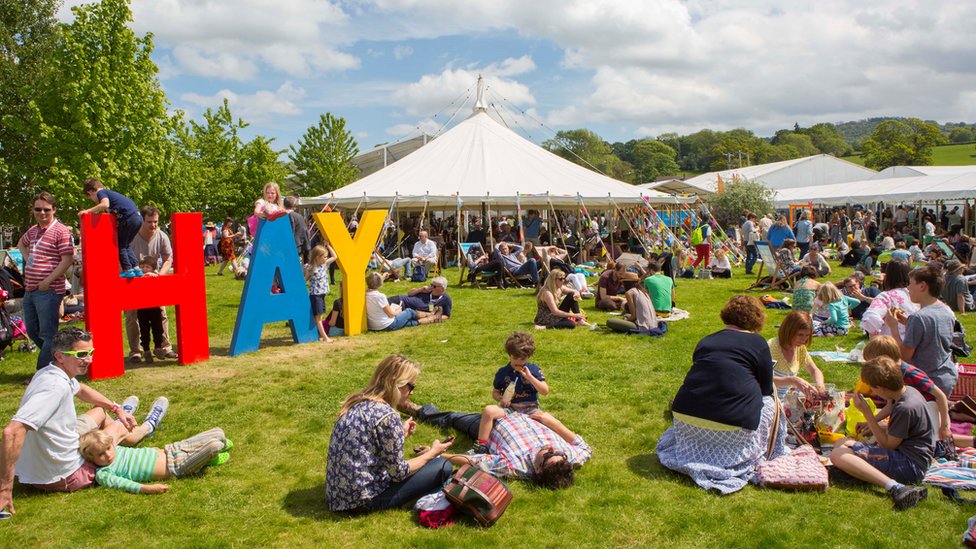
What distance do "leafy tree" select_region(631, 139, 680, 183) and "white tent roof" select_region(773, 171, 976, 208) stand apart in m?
73.7

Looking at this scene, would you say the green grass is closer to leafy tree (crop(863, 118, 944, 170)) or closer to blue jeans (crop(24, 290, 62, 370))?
blue jeans (crop(24, 290, 62, 370))

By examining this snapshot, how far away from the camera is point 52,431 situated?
14.2ft

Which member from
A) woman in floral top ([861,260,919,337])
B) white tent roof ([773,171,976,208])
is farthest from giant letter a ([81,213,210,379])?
white tent roof ([773,171,976,208])

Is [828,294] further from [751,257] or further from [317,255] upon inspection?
[751,257]

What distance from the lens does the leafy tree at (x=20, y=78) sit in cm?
2322

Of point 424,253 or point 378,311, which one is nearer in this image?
point 378,311

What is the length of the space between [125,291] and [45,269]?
2.66ft

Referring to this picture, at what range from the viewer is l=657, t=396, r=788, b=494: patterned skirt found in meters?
4.55

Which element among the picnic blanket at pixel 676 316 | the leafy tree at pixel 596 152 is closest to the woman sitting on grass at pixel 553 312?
the picnic blanket at pixel 676 316

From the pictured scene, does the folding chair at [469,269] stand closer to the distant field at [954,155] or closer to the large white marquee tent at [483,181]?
the large white marquee tent at [483,181]

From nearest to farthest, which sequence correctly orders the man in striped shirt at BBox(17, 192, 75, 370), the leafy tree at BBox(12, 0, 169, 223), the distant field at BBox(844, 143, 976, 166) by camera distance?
the man in striped shirt at BBox(17, 192, 75, 370)
the leafy tree at BBox(12, 0, 169, 223)
the distant field at BBox(844, 143, 976, 166)

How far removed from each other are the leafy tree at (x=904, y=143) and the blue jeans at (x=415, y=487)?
77453mm

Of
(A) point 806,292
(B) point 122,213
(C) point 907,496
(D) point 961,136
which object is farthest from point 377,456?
(D) point 961,136

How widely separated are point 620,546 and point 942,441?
2.61 meters
